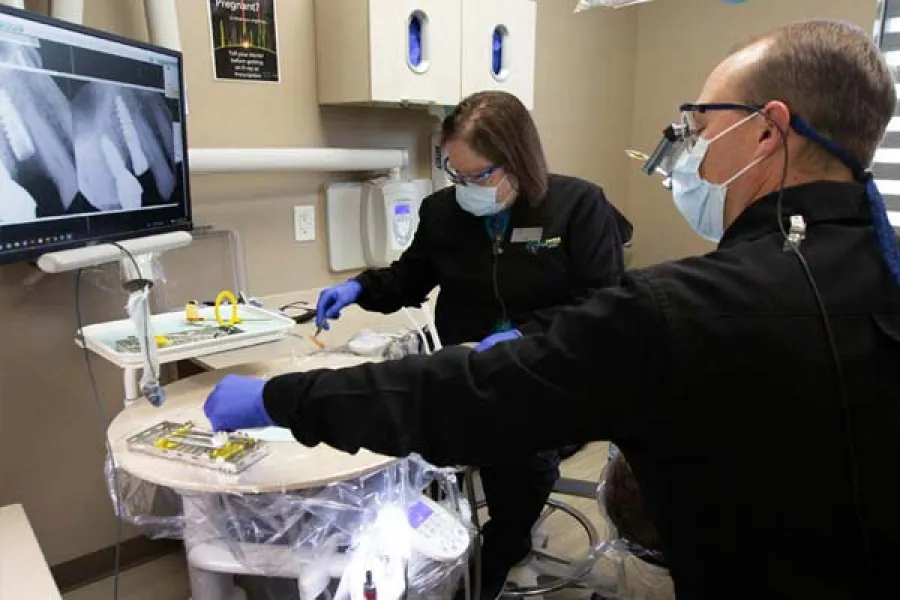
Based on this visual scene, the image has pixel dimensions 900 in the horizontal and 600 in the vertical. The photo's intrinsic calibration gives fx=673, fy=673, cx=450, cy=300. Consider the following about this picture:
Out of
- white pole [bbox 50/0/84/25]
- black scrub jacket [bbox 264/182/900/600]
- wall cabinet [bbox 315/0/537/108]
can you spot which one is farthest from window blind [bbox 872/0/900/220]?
white pole [bbox 50/0/84/25]

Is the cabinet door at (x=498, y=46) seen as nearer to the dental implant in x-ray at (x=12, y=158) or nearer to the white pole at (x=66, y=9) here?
the white pole at (x=66, y=9)

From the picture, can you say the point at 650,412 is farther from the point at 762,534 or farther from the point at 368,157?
the point at 368,157

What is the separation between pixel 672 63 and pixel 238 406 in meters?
3.16

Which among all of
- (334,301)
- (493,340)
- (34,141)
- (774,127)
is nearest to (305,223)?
(334,301)

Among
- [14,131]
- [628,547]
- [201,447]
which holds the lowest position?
[628,547]

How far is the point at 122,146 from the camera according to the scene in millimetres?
1524

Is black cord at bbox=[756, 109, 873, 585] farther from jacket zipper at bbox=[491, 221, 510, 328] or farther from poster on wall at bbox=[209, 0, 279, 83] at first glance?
poster on wall at bbox=[209, 0, 279, 83]

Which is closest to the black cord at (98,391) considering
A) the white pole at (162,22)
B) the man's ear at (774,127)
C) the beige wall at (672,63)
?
the white pole at (162,22)

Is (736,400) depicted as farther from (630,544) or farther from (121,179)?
(121,179)

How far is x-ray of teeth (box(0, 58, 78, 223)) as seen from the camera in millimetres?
1266

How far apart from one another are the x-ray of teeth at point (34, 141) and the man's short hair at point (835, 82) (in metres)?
1.29

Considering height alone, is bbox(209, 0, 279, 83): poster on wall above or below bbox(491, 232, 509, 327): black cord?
above

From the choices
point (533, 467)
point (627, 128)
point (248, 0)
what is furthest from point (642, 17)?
point (533, 467)

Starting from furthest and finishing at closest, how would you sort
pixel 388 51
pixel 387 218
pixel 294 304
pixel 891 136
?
1. pixel 891 136
2. pixel 387 218
3. pixel 294 304
4. pixel 388 51
